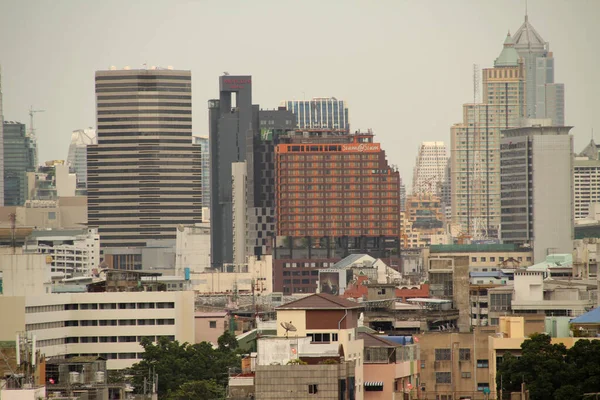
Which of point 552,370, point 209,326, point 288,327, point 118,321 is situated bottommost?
point 209,326

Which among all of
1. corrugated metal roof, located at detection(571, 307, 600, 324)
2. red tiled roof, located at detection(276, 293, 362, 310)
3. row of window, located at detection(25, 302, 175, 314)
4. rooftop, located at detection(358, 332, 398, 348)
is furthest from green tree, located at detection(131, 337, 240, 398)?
red tiled roof, located at detection(276, 293, 362, 310)

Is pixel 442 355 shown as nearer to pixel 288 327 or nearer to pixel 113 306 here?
pixel 288 327

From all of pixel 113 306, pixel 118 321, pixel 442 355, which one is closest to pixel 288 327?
pixel 442 355

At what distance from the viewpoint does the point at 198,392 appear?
117 meters

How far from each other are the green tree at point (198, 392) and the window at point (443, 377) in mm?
13596

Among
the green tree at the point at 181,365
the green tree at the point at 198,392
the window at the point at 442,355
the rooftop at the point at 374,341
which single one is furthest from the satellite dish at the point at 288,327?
the green tree at the point at 181,365

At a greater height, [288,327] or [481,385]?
[288,327]

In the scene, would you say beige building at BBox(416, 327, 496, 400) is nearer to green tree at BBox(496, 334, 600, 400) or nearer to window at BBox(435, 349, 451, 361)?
window at BBox(435, 349, 451, 361)

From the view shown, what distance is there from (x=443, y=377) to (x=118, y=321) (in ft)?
174

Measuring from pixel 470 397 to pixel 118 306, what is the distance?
59261 millimetres

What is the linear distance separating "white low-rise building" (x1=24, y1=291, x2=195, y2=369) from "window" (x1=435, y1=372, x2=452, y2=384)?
49.3 metres

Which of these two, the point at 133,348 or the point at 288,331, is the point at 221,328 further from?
the point at 288,331

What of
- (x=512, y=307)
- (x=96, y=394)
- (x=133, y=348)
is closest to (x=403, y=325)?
(x=512, y=307)

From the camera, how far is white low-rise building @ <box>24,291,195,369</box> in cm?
16500
